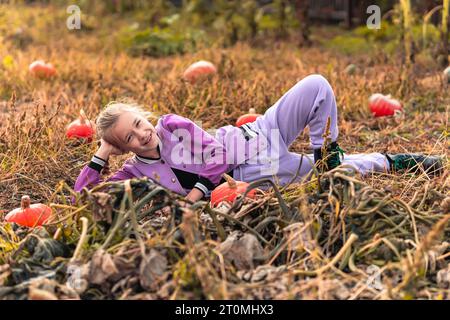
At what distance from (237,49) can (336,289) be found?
5.09m

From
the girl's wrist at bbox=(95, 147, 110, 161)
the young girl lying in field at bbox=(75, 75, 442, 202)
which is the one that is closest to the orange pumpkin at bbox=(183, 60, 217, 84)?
the young girl lying in field at bbox=(75, 75, 442, 202)

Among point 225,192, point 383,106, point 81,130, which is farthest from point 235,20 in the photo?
point 225,192

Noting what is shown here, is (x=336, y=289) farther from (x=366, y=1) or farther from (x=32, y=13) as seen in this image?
(x=32, y=13)

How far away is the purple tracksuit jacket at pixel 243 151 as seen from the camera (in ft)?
10.9

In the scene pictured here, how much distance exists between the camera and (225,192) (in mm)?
3072

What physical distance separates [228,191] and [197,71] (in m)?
2.63

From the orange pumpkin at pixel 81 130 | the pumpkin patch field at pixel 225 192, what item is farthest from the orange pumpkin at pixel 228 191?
the orange pumpkin at pixel 81 130

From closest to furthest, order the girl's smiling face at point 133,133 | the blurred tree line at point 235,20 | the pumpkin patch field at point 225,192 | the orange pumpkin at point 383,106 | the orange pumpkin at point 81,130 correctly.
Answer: the pumpkin patch field at point 225,192, the girl's smiling face at point 133,133, the orange pumpkin at point 81,130, the orange pumpkin at point 383,106, the blurred tree line at point 235,20

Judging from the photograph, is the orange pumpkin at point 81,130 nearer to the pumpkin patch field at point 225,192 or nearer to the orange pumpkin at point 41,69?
the pumpkin patch field at point 225,192

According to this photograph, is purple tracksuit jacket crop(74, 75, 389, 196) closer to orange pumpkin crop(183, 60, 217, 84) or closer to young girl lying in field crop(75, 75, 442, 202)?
young girl lying in field crop(75, 75, 442, 202)

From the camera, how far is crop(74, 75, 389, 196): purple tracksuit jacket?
3.33 m

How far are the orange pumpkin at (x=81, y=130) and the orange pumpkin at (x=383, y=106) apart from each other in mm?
1880

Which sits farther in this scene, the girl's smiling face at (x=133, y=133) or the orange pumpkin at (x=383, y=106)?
the orange pumpkin at (x=383, y=106)

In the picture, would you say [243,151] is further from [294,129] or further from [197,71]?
[197,71]
